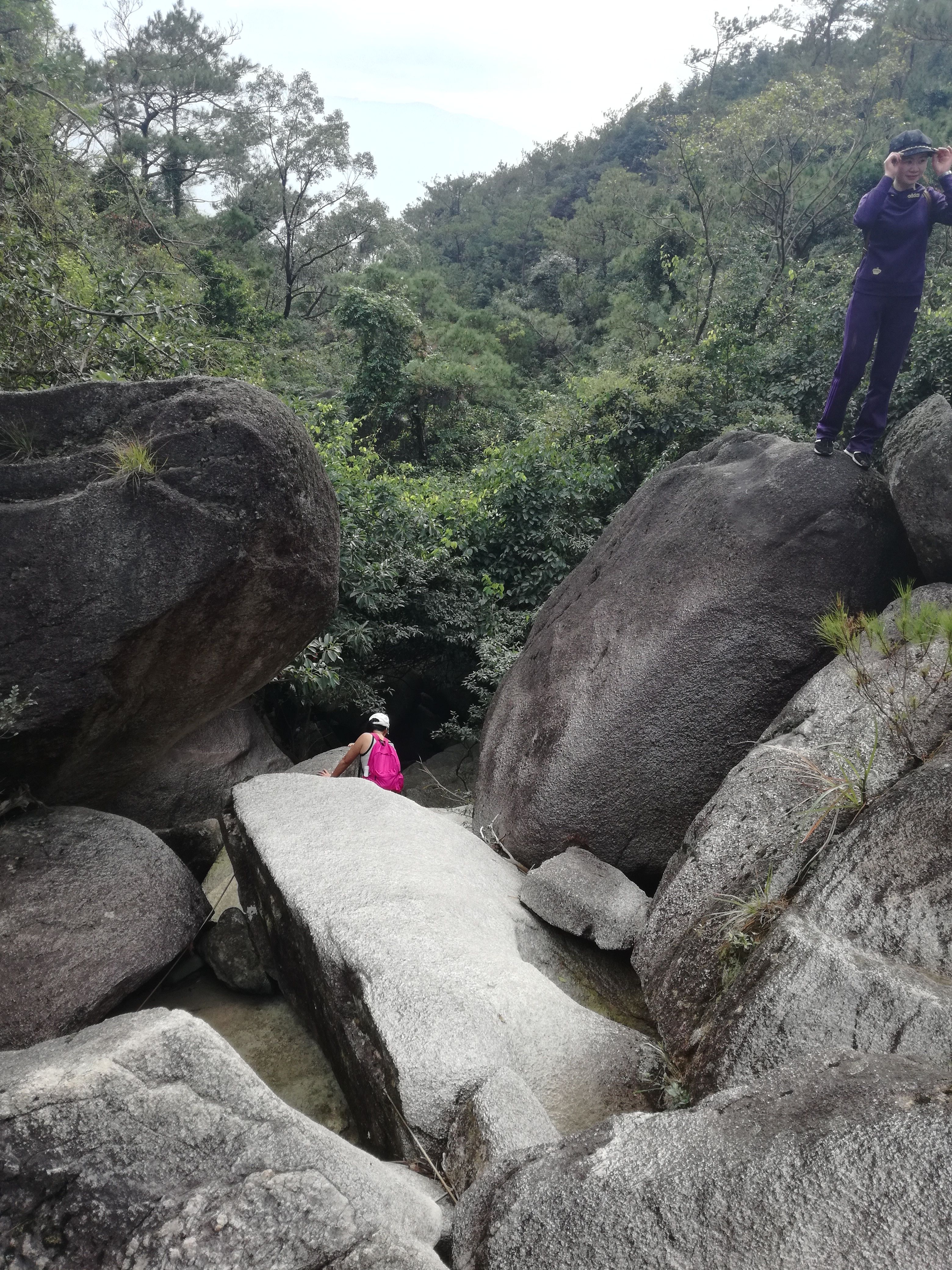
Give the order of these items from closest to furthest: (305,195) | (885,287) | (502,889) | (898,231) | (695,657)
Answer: (502,889), (695,657), (898,231), (885,287), (305,195)

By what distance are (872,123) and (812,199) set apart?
7.38 m

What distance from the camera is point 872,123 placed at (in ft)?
77.8

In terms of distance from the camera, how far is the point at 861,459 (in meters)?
5.92

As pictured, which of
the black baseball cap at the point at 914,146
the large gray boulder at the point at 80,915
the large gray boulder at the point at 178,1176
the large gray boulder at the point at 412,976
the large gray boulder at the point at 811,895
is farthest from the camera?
the black baseball cap at the point at 914,146

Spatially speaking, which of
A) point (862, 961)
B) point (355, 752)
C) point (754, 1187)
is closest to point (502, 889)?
point (355, 752)

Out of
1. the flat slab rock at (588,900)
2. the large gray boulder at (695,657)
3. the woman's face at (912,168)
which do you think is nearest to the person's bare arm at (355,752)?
the large gray boulder at (695,657)

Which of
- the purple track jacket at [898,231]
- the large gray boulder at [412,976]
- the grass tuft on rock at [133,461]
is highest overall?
the purple track jacket at [898,231]

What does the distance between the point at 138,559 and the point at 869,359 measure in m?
5.15

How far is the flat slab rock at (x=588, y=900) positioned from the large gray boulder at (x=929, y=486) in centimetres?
266

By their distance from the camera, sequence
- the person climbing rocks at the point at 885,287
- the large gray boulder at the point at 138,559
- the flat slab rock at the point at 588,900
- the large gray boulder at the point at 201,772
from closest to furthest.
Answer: the flat slab rock at the point at 588,900, the large gray boulder at the point at 138,559, the person climbing rocks at the point at 885,287, the large gray boulder at the point at 201,772

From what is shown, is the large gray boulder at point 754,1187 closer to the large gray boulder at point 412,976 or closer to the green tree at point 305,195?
the large gray boulder at point 412,976

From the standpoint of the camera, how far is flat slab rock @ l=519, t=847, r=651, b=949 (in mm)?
4699

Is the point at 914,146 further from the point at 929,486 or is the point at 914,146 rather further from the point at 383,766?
the point at 383,766

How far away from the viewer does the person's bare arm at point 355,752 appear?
22.2 feet
